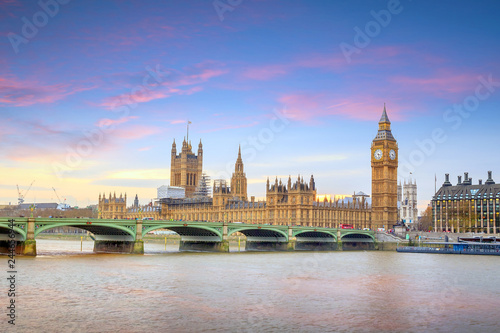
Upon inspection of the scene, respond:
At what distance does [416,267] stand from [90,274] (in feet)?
115

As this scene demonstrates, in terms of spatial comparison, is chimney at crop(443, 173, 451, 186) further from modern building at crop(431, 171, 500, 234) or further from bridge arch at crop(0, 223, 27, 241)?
bridge arch at crop(0, 223, 27, 241)

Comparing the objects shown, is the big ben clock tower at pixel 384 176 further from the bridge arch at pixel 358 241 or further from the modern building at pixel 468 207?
the bridge arch at pixel 358 241

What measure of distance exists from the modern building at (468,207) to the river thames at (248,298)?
3831 inches

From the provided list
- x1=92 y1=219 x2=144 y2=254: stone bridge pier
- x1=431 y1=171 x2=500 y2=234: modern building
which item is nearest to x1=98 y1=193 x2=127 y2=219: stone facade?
x1=431 y1=171 x2=500 y2=234: modern building

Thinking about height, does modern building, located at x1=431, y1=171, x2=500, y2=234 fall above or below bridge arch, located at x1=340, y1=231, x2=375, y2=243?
above

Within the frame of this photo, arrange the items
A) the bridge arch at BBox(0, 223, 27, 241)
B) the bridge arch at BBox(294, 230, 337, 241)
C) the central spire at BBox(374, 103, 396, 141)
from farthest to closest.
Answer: the central spire at BBox(374, 103, 396, 141) → the bridge arch at BBox(294, 230, 337, 241) → the bridge arch at BBox(0, 223, 27, 241)

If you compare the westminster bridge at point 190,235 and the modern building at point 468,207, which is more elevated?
the modern building at point 468,207

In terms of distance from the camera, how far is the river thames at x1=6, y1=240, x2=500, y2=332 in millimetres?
30406

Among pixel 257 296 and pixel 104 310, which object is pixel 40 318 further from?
pixel 257 296

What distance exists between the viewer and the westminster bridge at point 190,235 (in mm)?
68812

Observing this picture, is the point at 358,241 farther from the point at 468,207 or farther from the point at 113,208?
the point at 113,208

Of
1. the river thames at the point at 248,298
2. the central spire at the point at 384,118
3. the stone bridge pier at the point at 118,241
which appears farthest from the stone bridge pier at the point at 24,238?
the central spire at the point at 384,118

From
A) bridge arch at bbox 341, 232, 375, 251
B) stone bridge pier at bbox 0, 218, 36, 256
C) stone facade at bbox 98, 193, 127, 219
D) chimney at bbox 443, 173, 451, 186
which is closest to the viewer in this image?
stone bridge pier at bbox 0, 218, 36, 256

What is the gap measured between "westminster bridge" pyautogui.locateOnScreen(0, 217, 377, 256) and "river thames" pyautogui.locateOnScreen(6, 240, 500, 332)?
6.24 meters
